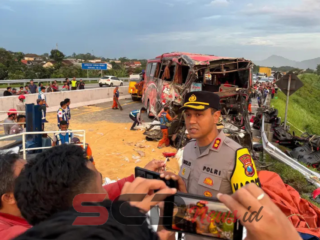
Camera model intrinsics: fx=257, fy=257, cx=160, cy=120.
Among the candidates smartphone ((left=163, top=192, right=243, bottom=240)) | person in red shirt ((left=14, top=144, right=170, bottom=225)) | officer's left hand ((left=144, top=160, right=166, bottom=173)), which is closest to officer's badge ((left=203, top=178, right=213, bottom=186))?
officer's left hand ((left=144, top=160, right=166, bottom=173))

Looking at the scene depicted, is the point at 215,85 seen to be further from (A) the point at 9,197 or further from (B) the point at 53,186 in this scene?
(B) the point at 53,186

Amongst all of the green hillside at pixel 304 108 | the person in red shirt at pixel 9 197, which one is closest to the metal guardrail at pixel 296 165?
the person in red shirt at pixel 9 197

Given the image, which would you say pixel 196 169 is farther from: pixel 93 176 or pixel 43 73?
pixel 43 73

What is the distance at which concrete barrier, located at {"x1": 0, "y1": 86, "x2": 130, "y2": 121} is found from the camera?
11.8m

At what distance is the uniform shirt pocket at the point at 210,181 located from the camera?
1.97 meters

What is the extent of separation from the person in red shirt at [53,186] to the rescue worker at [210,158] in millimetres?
987

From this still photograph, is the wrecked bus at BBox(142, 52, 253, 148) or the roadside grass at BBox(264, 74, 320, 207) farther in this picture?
the wrecked bus at BBox(142, 52, 253, 148)

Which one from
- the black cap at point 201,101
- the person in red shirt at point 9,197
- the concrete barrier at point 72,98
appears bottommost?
the concrete barrier at point 72,98

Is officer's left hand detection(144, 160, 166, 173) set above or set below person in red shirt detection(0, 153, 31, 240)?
above

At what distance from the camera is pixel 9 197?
69.8 inches

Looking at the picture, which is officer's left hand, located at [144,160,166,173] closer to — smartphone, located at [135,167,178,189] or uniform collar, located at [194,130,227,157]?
smartphone, located at [135,167,178,189]

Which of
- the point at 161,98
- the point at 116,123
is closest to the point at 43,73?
the point at 116,123

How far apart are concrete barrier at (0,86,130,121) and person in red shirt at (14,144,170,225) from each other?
11984 mm

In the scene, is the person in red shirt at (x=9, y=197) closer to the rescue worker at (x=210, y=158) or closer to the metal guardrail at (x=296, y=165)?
the rescue worker at (x=210, y=158)
